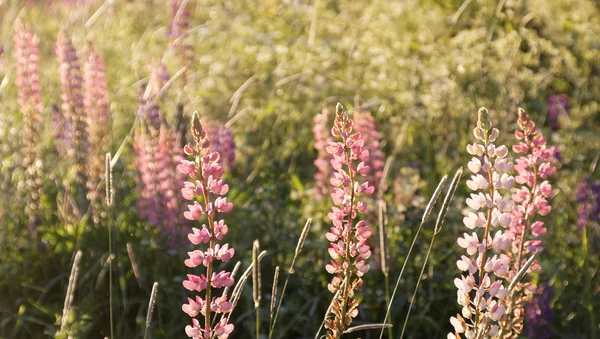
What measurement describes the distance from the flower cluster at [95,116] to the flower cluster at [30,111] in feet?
0.74

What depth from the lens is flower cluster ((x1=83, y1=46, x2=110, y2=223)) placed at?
3.48 metres

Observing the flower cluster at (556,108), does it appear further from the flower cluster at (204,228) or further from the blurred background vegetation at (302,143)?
the flower cluster at (204,228)

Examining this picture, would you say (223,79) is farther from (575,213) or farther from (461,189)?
(575,213)

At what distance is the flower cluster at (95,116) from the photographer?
137 inches

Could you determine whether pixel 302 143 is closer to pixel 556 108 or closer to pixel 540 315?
pixel 556 108

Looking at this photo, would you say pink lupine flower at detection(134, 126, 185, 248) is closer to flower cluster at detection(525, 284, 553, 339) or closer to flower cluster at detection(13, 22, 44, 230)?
flower cluster at detection(13, 22, 44, 230)

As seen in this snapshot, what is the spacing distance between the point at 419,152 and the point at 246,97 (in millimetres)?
1290

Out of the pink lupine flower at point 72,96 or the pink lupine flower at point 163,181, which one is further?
the pink lupine flower at point 72,96

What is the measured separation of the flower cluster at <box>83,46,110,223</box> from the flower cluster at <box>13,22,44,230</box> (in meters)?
0.22

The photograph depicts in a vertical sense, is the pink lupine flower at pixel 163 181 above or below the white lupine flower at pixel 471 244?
below

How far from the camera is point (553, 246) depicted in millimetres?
3520

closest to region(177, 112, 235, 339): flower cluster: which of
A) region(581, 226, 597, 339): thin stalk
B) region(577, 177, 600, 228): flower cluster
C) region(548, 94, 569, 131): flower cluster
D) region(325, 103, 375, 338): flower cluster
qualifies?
region(325, 103, 375, 338): flower cluster

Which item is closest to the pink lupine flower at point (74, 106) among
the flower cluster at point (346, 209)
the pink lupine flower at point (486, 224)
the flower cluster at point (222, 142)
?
the flower cluster at point (222, 142)

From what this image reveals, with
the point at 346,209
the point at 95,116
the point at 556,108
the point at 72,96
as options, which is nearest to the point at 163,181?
the point at 95,116
